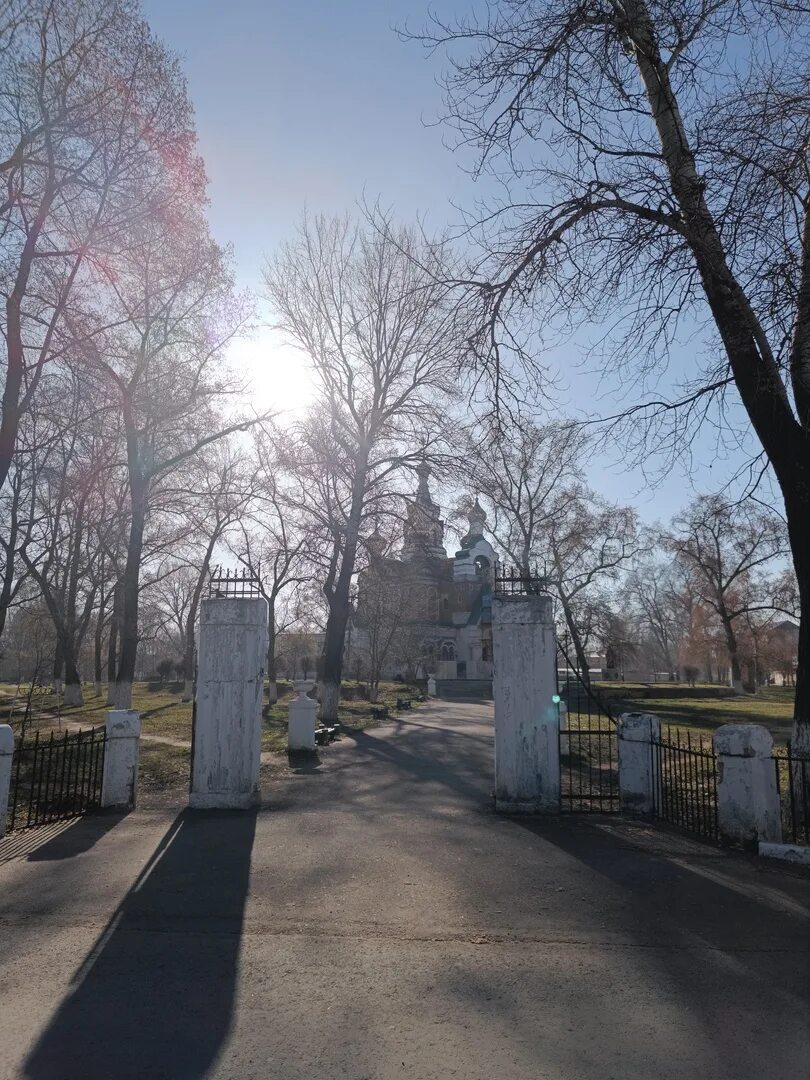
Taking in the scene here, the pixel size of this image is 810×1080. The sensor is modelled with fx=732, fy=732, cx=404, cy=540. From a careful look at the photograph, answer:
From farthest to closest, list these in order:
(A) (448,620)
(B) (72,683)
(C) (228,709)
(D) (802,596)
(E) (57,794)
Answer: (A) (448,620) < (B) (72,683) < (E) (57,794) < (C) (228,709) < (D) (802,596)

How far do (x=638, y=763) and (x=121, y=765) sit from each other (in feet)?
21.6

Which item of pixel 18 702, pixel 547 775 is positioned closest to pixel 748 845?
pixel 547 775

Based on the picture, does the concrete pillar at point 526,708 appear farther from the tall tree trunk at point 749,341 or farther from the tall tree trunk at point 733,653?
the tall tree trunk at point 733,653

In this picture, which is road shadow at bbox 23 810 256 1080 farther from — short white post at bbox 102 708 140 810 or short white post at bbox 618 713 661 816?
short white post at bbox 618 713 661 816

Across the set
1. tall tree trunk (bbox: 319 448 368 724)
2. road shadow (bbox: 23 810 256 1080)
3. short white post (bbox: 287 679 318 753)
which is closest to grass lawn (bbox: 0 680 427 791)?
short white post (bbox: 287 679 318 753)

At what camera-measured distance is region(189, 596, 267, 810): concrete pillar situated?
926 cm

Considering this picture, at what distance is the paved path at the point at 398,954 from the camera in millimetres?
3719

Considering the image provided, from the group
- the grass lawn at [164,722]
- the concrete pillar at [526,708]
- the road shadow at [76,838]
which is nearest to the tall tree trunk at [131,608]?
the grass lawn at [164,722]

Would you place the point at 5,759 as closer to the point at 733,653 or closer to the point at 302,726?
the point at 302,726

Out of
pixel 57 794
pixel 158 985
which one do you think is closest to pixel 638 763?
pixel 158 985

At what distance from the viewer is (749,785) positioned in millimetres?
7453

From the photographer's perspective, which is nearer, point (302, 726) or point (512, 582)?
point (512, 582)

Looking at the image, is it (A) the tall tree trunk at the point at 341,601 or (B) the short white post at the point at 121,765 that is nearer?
(B) the short white post at the point at 121,765

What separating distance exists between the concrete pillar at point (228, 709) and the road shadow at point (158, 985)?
211 centimetres
